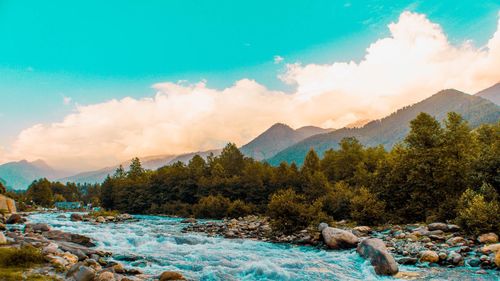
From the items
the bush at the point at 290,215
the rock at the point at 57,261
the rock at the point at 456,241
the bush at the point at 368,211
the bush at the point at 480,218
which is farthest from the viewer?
the bush at the point at 368,211

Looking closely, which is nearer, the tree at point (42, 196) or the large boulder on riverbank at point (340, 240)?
the large boulder on riverbank at point (340, 240)

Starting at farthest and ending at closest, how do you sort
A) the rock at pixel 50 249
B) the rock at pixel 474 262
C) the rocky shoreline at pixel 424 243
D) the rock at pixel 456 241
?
the rock at pixel 456 241 < the rock at pixel 50 249 < the rocky shoreline at pixel 424 243 < the rock at pixel 474 262

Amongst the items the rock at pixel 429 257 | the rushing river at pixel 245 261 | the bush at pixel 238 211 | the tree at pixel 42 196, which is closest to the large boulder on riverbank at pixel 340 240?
the rushing river at pixel 245 261

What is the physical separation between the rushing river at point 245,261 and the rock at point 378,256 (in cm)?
43

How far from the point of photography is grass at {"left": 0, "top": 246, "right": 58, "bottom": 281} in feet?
47.3

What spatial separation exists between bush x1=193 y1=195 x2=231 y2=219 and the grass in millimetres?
48808

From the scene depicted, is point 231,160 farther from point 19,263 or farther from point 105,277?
point 105,277

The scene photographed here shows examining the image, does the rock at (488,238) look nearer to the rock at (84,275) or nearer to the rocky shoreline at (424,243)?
the rocky shoreline at (424,243)

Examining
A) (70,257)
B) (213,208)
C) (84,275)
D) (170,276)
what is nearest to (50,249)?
(70,257)

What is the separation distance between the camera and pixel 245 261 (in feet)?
72.9

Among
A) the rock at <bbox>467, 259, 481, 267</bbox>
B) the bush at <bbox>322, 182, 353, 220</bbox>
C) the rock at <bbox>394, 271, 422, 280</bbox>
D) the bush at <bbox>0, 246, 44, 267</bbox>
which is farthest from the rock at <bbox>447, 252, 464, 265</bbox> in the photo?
the bush at <bbox>0, 246, 44, 267</bbox>

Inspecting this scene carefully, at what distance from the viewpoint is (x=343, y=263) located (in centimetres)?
2105

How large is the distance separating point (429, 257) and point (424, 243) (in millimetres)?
4265

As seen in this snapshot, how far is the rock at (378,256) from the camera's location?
18234mm
